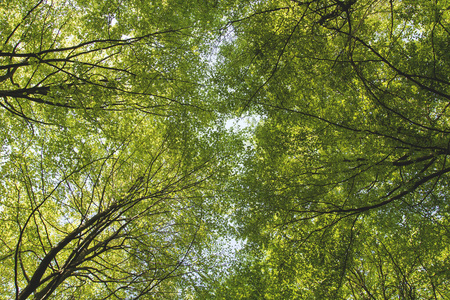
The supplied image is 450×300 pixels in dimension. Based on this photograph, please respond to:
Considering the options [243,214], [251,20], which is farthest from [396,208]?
[251,20]

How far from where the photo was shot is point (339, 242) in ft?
20.8

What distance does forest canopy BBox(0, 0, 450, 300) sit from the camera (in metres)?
5.38

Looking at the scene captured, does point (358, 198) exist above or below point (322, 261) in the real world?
above

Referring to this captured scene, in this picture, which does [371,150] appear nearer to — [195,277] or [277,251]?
[277,251]

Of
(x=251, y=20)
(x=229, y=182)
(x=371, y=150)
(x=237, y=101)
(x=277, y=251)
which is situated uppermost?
(x=251, y=20)

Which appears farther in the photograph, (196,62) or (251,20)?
(196,62)

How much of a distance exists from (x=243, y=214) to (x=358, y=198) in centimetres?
336

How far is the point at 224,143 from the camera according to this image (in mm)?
8383

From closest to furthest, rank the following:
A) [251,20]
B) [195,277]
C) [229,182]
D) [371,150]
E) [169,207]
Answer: [371,150] < [251,20] < [195,277] < [169,207] < [229,182]

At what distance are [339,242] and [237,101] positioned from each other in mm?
4941

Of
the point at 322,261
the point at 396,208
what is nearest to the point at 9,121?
the point at 322,261

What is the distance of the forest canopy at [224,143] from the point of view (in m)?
5.38

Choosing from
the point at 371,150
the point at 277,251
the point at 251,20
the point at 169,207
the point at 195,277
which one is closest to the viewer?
the point at 371,150

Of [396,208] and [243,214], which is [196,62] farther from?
[396,208]
